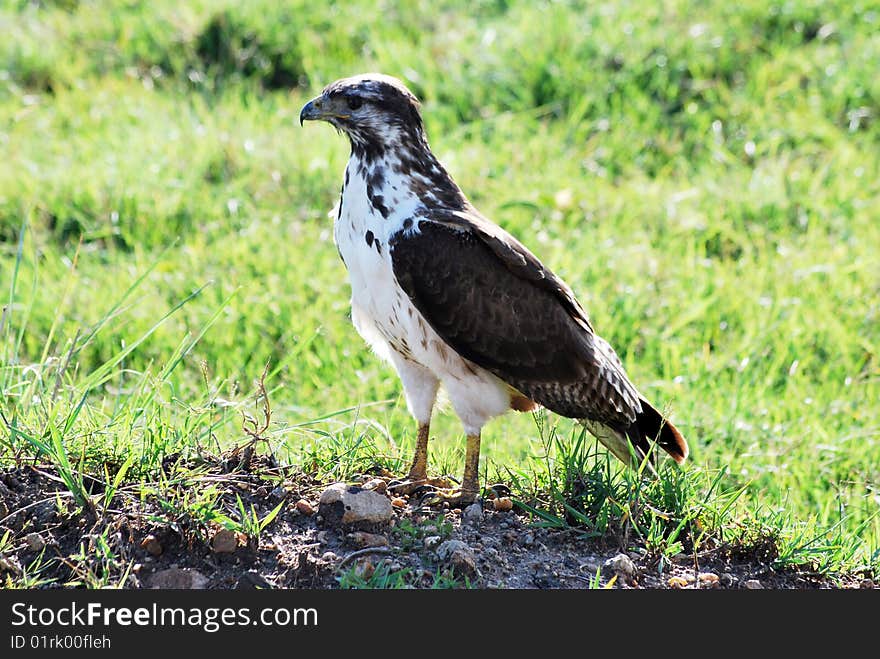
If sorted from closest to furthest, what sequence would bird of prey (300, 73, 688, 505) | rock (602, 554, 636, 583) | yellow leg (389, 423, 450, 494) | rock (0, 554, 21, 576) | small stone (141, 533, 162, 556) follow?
1. rock (0, 554, 21, 576)
2. small stone (141, 533, 162, 556)
3. rock (602, 554, 636, 583)
4. bird of prey (300, 73, 688, 505)
5. yellow leg (389, 423, 450, 494)

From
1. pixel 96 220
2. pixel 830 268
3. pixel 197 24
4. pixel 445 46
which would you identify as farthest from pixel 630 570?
pixel 197 24

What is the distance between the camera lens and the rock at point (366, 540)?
398cm

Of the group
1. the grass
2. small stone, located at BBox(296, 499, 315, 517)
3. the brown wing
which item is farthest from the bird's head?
small stone, located at BBox(296, 499, 315, 517)

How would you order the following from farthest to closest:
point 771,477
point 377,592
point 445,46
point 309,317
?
point 445,46 → point 309,317 → point 771,477 → point 377,592

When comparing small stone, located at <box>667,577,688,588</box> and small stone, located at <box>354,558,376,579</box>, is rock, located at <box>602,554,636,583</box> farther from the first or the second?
small stone, located at <box>354,558,376,579</box>

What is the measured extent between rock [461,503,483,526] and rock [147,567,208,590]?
3.17 feet

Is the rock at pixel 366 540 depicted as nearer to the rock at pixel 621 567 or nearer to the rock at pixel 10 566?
the rock at pixel 621 567

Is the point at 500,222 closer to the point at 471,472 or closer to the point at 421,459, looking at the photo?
the point at 421,459

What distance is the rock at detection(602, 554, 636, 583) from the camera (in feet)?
13.0

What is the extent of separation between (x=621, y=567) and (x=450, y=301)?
3.52ft

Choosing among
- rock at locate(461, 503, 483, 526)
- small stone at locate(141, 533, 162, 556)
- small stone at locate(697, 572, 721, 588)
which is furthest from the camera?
rock at locate(461, 503, 483, 526)

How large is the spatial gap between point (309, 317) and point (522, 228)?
1491 millimetres

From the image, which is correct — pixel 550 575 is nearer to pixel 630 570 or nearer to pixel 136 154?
pixel 630 570

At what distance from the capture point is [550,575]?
3.96 metres
